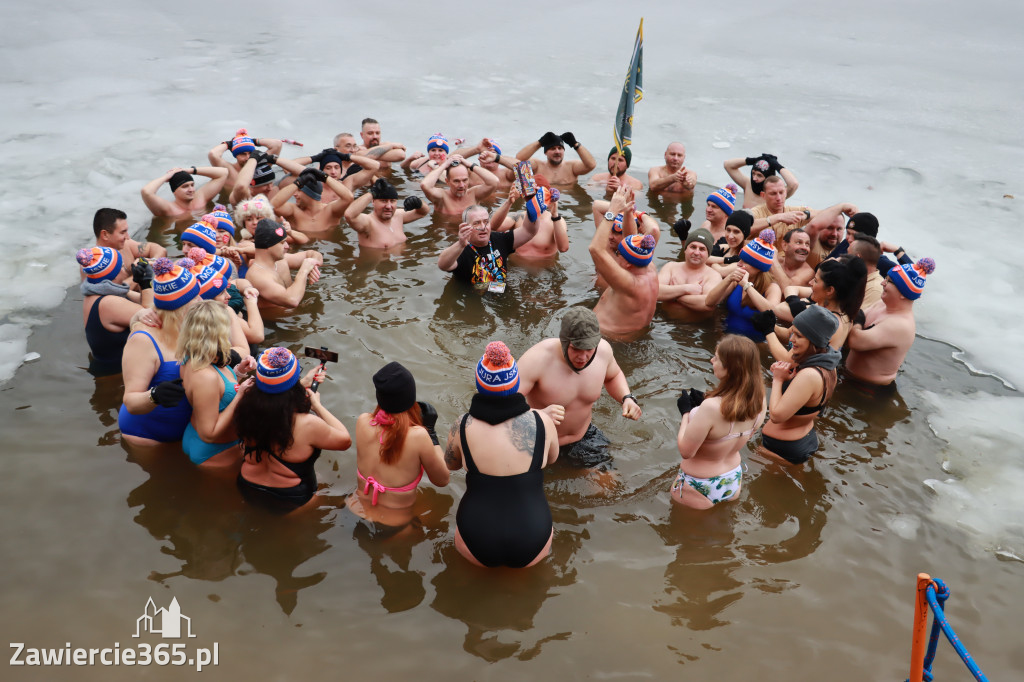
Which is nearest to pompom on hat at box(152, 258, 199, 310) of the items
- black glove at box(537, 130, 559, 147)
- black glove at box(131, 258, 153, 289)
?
black glove at box(131, 258, 153, 289)

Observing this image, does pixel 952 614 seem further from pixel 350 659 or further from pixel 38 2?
pixel 38 2

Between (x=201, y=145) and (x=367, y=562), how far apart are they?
385 inches

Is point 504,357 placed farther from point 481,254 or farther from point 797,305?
point 481,254

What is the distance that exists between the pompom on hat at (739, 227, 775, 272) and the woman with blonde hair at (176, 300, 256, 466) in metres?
4.78

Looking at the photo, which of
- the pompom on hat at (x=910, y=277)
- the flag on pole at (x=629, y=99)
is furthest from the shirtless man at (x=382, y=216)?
the pompom on hat at (x=910, y=277)

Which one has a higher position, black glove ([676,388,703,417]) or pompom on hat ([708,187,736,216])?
pompom on hat ([708,187,736,216])

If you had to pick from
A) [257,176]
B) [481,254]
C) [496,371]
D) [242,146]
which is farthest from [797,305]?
[242,146]

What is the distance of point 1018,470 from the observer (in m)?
5.67

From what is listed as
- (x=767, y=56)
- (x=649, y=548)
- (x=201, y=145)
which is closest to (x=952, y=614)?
(x=649, y=548)

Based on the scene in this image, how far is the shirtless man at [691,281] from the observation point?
7516 millimetres

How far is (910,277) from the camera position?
6133 mm

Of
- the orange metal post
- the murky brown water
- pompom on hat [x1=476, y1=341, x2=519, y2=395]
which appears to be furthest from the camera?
pompom on hat [x1=476, y1=341, x2=519, y2=395]

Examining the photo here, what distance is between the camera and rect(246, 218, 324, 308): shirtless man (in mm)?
7055

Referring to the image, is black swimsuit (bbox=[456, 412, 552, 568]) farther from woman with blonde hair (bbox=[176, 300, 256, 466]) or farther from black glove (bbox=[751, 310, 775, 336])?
black glove (bbox=[751, 310, 775, 336])
